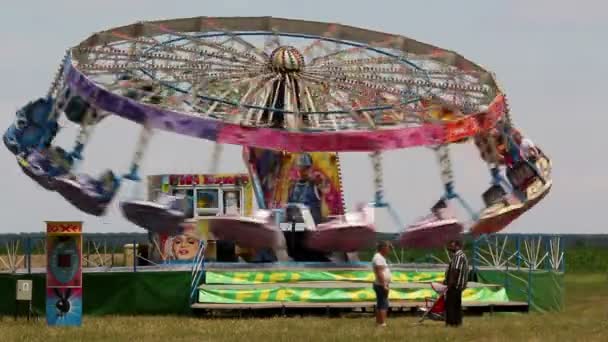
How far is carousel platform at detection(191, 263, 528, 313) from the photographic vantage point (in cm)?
4056

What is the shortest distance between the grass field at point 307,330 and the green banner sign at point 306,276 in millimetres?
4783

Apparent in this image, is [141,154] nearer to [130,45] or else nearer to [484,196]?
[130,45]

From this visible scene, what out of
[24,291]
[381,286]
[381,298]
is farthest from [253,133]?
[381,298]

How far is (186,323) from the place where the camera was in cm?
3684

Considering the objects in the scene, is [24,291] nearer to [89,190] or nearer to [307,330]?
[307,330]

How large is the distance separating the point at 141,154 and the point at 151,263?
639 cm

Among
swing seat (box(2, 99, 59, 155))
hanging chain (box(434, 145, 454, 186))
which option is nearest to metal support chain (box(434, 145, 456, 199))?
hanging chain (box(434, 145, 454, 186))

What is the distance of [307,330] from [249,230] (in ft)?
41.3

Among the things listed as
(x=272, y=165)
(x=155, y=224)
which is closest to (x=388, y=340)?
(x=155, y=224)

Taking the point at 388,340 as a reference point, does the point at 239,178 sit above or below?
above

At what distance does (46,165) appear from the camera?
4978cm

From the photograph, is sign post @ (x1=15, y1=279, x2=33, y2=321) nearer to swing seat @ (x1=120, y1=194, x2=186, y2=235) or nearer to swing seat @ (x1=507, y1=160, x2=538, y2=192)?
swing seat @ (x1=120, y1=194, x2=186, y2=235)

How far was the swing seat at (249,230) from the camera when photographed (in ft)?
148

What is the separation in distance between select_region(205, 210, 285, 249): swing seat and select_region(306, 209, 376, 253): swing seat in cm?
119
